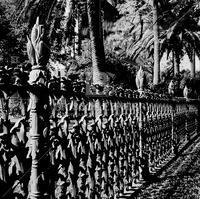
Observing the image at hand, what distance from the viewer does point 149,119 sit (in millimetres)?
6035

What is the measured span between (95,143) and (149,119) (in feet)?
9.23

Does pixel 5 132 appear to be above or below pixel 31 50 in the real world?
below

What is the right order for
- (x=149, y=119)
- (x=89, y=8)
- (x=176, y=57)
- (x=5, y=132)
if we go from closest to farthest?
(x=5, y=132) → (x=149, y=119) → (x=89, y=8) → (x=176, y=57)

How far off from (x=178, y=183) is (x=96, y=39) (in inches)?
189

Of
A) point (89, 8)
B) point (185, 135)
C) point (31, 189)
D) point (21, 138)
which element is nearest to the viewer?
point (21, 138)

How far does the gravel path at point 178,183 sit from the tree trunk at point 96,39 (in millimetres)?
3172

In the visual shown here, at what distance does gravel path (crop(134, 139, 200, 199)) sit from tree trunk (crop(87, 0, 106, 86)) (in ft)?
10.4

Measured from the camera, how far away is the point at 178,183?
540 centimetres

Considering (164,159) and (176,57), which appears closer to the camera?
(164,159)

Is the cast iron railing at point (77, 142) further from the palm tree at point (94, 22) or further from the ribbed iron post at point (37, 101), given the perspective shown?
the palm tree at point (94, 22)

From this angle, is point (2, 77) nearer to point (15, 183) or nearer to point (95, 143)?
point (15, 183)

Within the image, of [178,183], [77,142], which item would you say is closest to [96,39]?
[178,183]

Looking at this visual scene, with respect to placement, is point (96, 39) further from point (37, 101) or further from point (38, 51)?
point (37, 101)

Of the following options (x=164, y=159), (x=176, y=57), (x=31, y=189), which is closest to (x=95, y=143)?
(x=31, y=189)
